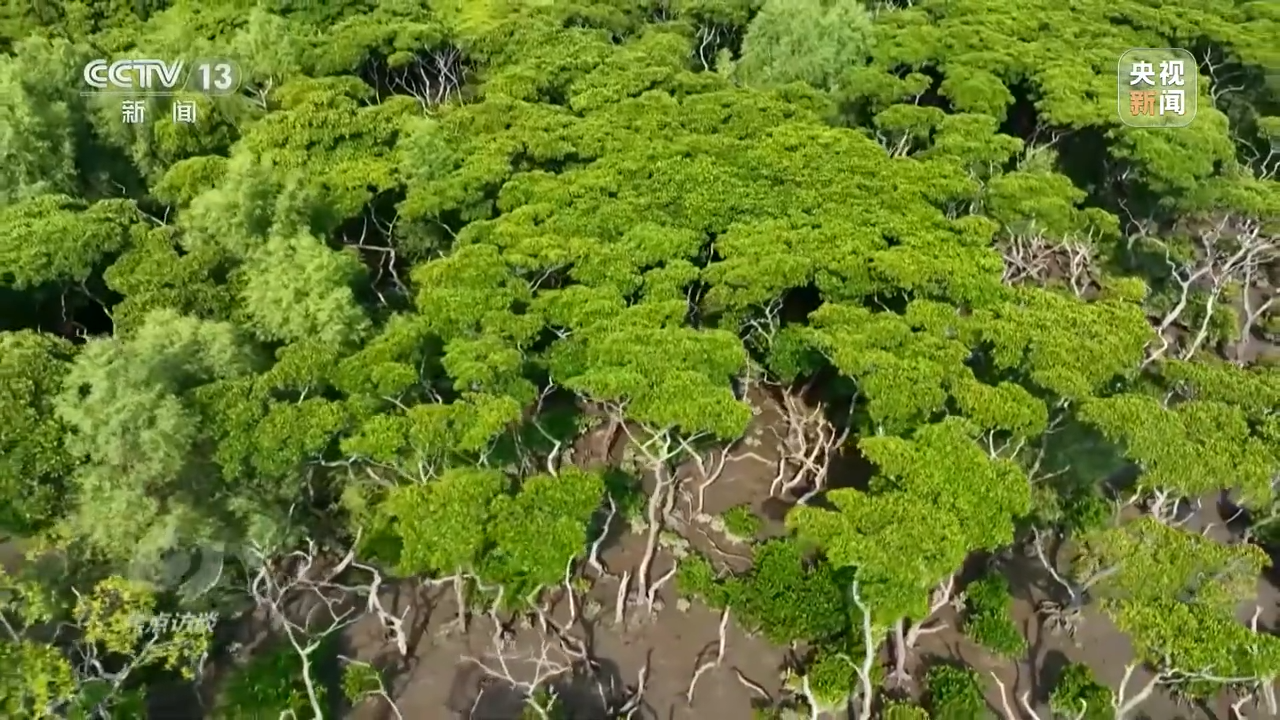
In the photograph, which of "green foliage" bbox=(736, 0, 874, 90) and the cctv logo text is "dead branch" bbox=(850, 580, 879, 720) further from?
the cctv logo text

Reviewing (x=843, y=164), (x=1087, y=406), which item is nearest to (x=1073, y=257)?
(x=843, y=164)

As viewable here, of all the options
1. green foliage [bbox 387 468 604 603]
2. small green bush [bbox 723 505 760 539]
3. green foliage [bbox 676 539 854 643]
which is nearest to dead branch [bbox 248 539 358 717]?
green foliage [bbox 387 468 604 603]

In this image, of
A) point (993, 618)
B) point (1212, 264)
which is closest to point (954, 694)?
point (993, 618)

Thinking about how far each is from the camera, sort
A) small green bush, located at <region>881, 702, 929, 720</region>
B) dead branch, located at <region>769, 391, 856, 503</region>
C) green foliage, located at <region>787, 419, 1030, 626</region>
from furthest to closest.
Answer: dead branch, located at <region>769, 391, 856, 503</region> → small green bush, located at <region>881, 702, 929, 720</region> → green foliage, located at <region>787, 419, 1030, 626</region>

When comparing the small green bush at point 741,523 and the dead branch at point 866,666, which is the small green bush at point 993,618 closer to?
the dead branch at point 866,666

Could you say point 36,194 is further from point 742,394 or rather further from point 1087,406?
point 1087,406

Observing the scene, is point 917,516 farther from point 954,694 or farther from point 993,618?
point 993,618
